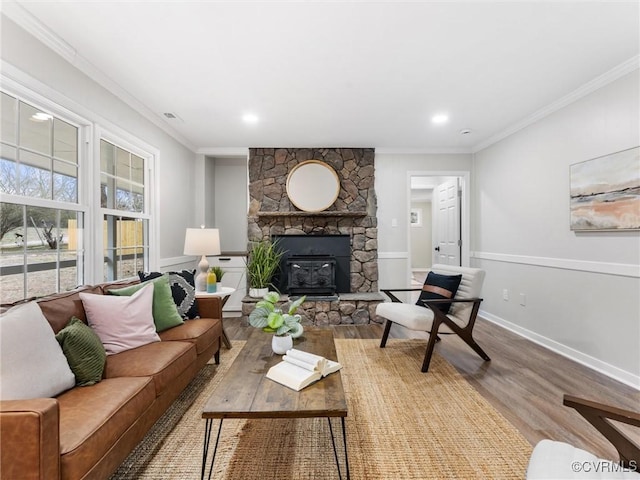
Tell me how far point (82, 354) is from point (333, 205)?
350cm

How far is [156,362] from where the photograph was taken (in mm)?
1768

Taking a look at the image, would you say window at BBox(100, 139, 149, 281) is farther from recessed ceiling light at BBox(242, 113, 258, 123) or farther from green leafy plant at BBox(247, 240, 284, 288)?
green leafy plant at BBox(247, 240, 284, 288)

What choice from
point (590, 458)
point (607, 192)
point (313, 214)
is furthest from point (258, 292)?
point (607, 192)

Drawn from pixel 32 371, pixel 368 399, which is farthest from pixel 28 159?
pixel 368 399

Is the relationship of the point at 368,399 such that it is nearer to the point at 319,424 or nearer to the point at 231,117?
the point at 319,424

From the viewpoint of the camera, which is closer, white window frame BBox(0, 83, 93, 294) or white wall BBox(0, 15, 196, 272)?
white wall BBox(0, 15, 196, 272)

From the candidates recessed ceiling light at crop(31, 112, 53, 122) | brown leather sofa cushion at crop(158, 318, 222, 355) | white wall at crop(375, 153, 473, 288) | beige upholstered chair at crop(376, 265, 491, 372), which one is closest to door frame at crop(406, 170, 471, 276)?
white wall at crop(375, 153, 473, 288)

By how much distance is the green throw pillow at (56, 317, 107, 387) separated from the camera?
1.51 m

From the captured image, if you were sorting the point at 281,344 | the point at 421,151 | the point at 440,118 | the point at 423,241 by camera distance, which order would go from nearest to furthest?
the point at 281,344 < the point at 440,118 < the point at 421,151 < the point at 423,241

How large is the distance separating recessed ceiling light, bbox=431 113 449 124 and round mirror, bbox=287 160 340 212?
4.79 feet

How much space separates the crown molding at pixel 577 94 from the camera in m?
2.41

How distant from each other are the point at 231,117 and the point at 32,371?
286 centimetres

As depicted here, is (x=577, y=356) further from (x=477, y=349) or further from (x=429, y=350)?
(x=429, y=350)

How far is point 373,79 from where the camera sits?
103 inches
